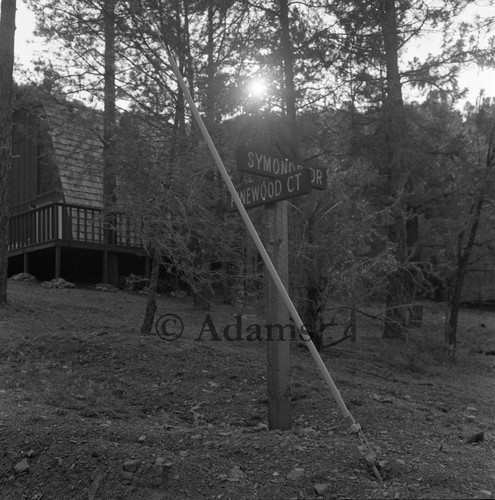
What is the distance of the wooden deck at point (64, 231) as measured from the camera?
593 inches

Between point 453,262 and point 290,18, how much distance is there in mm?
6269

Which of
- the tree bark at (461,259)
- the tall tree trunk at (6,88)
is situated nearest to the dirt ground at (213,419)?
the tall tree trunk at (6,88)

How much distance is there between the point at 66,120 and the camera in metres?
13.0

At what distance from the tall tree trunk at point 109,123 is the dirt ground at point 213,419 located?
181 centimetres

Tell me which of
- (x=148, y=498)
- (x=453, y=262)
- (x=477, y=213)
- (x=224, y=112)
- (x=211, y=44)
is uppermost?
(x=211, y=44)

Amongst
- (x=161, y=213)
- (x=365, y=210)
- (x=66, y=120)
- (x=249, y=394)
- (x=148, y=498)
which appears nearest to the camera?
(x=148, y=498)

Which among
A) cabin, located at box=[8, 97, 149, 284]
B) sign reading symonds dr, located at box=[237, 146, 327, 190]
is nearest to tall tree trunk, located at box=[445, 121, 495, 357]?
cabin, located at box=[8, 97, 149, 284]

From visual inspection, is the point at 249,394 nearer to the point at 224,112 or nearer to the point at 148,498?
the point at 148,498

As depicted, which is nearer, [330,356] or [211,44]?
[330,356]

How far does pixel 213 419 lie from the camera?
235 inches

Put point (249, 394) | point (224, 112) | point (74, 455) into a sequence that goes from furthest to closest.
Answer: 1. point (224, 112)
2. point (249, 394)
3. point (74, 455)

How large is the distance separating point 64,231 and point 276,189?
1092 centimetres

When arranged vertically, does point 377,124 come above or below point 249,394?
above

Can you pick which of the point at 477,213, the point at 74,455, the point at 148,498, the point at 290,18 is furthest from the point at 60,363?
the point at 477,213
